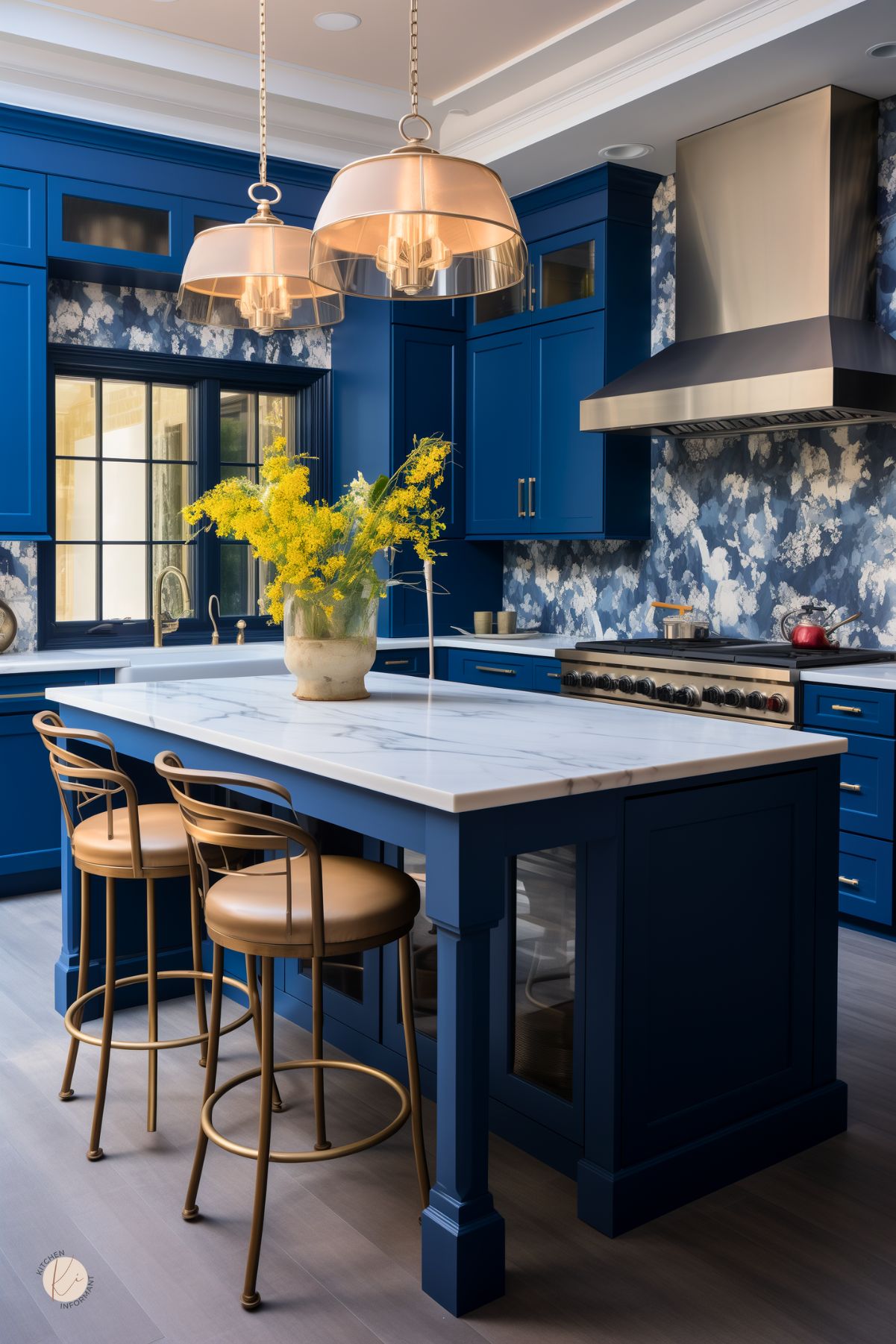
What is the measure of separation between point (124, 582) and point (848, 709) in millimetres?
3264

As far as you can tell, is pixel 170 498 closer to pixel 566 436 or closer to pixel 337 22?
pixel 566 436

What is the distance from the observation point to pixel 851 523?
14.9 ft

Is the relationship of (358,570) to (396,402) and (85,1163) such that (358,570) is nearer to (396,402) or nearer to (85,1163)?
(85,1163)

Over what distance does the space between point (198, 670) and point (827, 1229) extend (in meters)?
3.32

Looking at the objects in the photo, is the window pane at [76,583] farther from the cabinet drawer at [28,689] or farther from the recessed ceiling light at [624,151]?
the recessed ceiling light at [624,151]

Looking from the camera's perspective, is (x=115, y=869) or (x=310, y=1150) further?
(x=115, y=869)

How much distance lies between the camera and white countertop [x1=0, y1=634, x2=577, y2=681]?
454 cm

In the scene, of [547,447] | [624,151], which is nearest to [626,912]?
[547,447]

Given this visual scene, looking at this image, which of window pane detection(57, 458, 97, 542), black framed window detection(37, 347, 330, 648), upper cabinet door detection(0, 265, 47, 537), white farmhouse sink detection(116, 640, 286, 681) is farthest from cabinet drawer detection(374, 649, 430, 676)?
upper cabinet door detection(0, 265, 47, 537)

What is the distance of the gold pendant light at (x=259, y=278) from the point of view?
280cm

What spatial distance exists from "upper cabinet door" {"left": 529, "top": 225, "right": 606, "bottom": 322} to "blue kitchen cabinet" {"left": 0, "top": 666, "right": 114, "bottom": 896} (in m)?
2.69

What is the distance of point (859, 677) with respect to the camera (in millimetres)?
3873

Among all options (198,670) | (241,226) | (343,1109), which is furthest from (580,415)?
(343,1109)

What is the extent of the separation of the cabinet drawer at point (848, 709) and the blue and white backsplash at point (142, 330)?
8.94 ft
